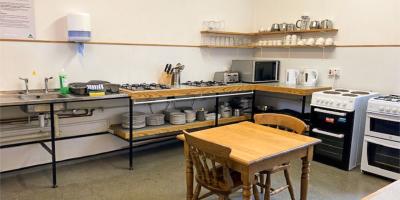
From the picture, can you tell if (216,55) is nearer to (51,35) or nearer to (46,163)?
(51,35)

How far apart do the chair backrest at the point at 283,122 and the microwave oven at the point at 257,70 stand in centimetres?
184

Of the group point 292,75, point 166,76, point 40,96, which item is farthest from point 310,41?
point 40,96

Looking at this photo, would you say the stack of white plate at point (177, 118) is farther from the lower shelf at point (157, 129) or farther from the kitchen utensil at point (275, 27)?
the kitchen utensil at point (275, 27)

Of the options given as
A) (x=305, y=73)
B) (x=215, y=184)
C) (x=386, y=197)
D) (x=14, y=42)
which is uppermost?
(x=14, y=42)

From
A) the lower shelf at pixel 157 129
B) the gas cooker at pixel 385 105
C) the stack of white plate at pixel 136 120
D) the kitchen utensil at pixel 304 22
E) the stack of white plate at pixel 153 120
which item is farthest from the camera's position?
the kitchen utensil at pixel 304 22

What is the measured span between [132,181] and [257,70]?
2469 millimetres

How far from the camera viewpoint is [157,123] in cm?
386

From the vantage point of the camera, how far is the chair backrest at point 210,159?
1889mm

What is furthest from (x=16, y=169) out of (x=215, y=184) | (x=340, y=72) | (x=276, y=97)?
(x=340, y=72)

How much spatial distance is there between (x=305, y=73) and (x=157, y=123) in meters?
2.22

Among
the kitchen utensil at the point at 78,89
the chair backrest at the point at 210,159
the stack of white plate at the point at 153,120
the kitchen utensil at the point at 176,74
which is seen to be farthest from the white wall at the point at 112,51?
the chair backrest at the point at 210,159

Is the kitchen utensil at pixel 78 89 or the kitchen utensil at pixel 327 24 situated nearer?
the kitchen utensil at pixel 78 89

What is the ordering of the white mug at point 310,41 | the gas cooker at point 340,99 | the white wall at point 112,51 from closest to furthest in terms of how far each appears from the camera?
the white wall at point 112,51 → the gas cooker at point 340,99 → the white mug at point 310,41

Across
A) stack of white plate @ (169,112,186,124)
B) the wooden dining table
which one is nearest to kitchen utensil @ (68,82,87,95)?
stack of white plate @ (169,112,186,124)
